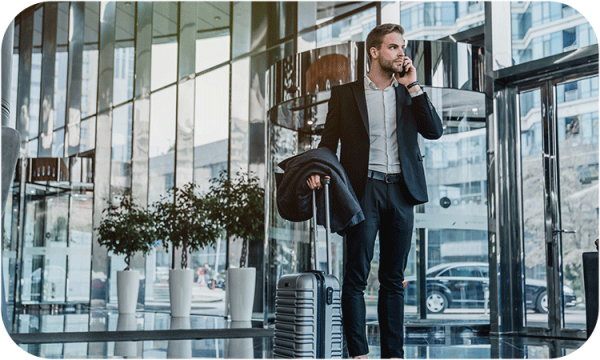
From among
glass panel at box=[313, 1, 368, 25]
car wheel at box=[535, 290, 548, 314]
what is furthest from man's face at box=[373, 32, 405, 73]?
glass panel at box=[313, 1, 368, 25]

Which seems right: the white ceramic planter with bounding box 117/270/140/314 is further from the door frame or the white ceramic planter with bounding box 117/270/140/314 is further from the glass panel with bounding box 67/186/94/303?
the door frame

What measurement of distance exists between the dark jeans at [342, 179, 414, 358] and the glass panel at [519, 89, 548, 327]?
3193mm

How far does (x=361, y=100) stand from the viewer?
274 cm

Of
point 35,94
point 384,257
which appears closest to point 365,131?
point 384,257

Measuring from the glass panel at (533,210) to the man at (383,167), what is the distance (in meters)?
3.12

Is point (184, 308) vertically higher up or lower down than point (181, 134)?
lower down

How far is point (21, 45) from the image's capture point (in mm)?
12719

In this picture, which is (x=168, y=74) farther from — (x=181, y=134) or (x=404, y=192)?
(x=404, y=192)

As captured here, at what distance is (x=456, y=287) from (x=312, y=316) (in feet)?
11.4

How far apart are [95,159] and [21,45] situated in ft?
11.2

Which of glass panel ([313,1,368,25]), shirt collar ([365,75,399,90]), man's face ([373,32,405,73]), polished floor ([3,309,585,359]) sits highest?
glass panel ([313,1,368,25])

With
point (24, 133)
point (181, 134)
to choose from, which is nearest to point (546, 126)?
point (181, 134)

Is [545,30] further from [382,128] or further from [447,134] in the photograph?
[382,128]

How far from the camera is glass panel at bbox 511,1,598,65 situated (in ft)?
17.2
